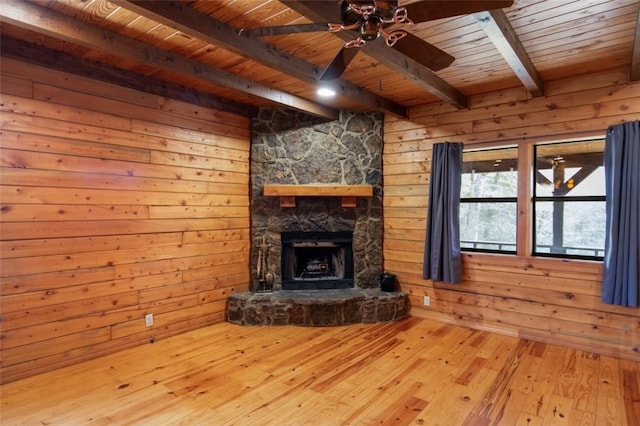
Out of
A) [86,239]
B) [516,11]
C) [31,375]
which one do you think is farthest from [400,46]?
[31,375]

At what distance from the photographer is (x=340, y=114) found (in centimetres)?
457

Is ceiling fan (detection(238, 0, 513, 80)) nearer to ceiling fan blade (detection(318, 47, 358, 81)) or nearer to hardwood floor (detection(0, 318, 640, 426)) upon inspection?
ceiling fan blade (detection(318, 47, 358, 81))

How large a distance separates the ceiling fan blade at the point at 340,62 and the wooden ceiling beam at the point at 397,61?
0.67 feet

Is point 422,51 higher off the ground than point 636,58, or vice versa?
point 636,58

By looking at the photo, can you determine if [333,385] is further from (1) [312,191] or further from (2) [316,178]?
(2) [316,178]

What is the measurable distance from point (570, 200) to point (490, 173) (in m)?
0.87

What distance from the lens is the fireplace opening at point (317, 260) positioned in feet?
14.8

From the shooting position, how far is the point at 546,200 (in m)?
3.81

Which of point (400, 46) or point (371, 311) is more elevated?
point (400, 46)

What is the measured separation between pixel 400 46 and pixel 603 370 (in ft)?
10.3

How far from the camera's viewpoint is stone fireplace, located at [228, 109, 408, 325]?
174 inches

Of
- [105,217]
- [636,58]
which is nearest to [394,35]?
[636,58]

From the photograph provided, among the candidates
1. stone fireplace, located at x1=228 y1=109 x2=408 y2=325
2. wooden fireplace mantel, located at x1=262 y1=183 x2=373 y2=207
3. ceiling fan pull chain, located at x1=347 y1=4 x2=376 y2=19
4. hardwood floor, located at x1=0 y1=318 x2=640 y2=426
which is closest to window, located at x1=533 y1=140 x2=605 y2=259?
hardwood floor, located at x1=0 y1=318 x2=640 y2=426

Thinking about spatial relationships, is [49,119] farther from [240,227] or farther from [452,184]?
[452,184]
